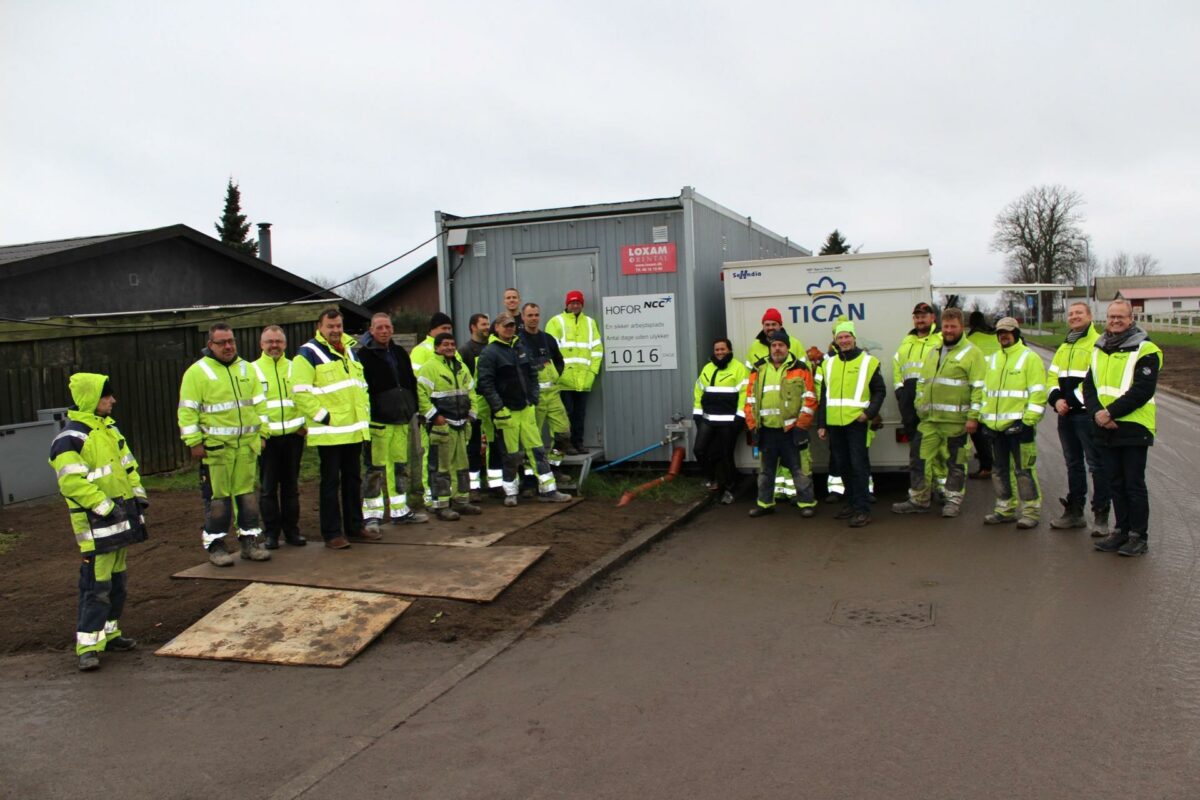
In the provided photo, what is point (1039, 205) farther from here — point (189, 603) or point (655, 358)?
point (189, 603)

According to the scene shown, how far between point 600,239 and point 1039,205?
70332 millimetres

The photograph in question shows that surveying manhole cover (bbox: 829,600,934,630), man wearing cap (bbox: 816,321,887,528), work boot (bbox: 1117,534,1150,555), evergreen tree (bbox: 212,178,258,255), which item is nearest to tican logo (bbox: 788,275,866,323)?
man wearing cap (bbox: 816,321,887,528)

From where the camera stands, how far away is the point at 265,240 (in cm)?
2727

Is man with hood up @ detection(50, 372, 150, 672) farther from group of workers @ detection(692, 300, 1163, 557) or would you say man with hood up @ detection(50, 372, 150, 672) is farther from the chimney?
the chimney

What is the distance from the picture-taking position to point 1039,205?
237 ft

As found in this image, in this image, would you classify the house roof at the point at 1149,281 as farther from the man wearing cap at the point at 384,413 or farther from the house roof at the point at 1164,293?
the man wearing cap at the point at 384,413

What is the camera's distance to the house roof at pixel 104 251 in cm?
1424

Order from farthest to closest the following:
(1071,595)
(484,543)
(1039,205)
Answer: (1039,205) → (484,543) → (1071,595)

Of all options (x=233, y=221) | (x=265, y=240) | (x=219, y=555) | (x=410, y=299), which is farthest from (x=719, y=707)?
(x=233, y=221)

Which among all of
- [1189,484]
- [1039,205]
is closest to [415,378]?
[1189,484]

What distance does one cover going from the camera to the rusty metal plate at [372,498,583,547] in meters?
8.28

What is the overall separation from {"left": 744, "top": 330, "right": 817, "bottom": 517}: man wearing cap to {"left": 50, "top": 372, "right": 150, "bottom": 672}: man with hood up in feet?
19.3

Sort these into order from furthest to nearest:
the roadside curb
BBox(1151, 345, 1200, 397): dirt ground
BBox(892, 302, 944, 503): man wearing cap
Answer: BBox(1151, 345, 1200, 397): dirt ground
BBox(892, 302, 944, 503): man wearing cap
the roadside curb

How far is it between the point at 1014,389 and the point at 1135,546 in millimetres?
1785
